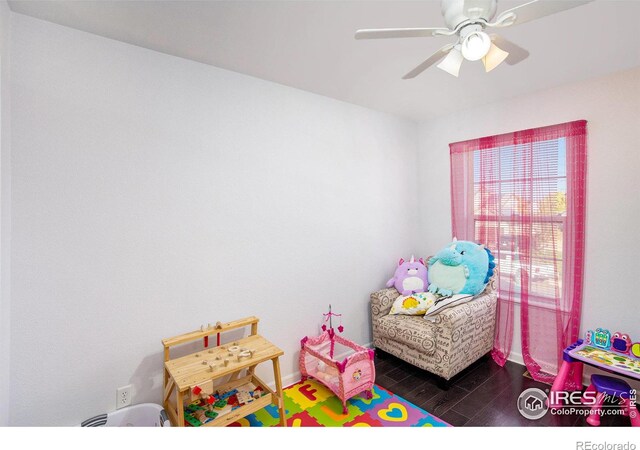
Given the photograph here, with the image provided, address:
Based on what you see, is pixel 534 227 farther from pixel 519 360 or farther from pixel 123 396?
pixel 123 396

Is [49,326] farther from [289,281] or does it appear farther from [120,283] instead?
[289,281]

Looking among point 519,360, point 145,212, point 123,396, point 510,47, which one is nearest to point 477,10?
point 510,47

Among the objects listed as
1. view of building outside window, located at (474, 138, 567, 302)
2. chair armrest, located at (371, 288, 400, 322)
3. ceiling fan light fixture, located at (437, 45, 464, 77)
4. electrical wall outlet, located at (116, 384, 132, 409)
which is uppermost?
ceiling fan light fixture, located at (437, 45, 464, 77)

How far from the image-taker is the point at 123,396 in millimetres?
1854

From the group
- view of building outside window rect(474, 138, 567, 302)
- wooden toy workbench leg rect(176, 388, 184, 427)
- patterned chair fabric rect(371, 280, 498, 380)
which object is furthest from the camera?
view of building outside window rect(474, 138, 567, 302)

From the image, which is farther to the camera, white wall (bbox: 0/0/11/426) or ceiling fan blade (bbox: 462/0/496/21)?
white wall (bbox: 0/0/11/426)

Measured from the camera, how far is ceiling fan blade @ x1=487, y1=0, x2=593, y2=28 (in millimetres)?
1061

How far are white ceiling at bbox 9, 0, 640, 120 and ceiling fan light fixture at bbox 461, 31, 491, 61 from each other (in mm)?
401

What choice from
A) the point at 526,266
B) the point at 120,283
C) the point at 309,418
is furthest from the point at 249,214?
the point at 526,266

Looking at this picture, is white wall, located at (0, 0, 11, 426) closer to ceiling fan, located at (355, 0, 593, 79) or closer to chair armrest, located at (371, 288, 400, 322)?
ceiling fan, located at (355, 0, 593, 79)

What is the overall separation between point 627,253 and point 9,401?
12.6 feet

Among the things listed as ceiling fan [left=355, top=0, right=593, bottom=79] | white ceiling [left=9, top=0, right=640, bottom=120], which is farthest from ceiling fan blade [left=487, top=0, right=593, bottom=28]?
white ceiling [left=9, top=0, right=640, bottom=120]

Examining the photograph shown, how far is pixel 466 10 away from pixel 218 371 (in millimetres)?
2024

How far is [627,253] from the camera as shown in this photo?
7.41 feet
